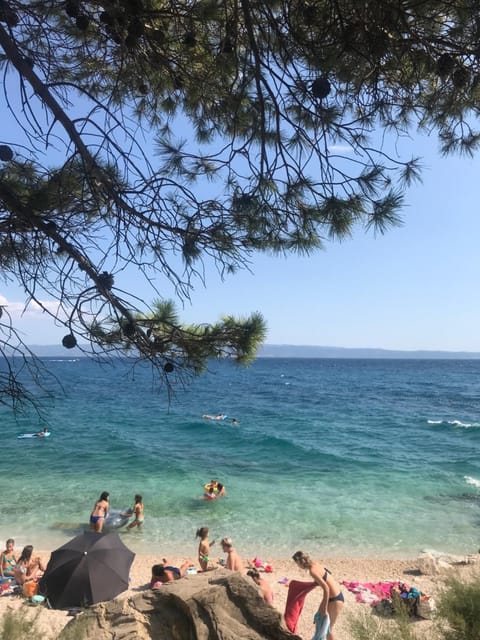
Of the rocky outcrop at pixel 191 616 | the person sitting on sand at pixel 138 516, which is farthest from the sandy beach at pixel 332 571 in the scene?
the rocky outcrop at pixel 191 616

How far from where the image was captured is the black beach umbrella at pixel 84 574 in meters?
7.01

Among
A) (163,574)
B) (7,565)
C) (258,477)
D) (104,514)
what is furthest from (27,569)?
(258,477)

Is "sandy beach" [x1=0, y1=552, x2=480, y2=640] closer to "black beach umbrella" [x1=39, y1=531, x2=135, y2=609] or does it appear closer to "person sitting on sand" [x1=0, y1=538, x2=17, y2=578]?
"black beach umbrella" [x1=39, y1=531, x2=135, y2=609]

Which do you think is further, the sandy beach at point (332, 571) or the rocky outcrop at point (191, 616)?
the sandy beach at point (332, 571)

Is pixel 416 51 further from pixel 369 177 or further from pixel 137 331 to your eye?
pixel 137 331

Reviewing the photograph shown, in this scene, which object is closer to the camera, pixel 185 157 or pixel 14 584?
pixel 185 157

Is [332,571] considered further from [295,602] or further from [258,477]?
[258,477]

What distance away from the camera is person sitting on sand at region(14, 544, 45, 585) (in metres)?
7.89

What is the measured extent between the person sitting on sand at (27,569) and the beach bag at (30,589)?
0.24 m

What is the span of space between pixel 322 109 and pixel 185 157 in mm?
1227

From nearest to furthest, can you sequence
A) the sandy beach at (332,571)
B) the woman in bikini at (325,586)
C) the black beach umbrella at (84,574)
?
1. the woman in bikini at (325,586)
2. the sandy beach at (332,571)
3. the black beach umbrella at (84,574)

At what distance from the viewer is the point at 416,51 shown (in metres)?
3.35

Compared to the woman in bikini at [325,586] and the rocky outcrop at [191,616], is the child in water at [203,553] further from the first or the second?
the rocky outcrop at [191,616]

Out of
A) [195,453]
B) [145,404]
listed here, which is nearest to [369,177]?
[195,453]
